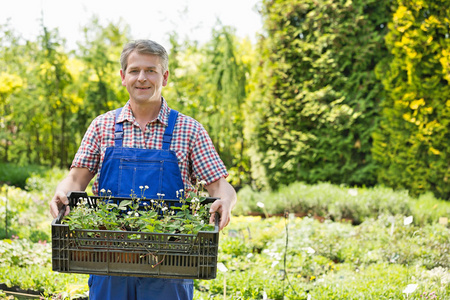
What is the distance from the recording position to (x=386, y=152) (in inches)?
283

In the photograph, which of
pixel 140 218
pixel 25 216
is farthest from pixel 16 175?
pixel 140 218

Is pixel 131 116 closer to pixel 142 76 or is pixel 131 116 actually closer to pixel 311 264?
pixel 142 76

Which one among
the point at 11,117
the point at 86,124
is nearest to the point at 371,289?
the point at 86,124

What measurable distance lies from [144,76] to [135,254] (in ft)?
2.70

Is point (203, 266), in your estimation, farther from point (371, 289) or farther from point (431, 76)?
point (431, 76)

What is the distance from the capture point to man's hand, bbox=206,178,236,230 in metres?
1.84

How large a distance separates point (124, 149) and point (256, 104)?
20.2ft

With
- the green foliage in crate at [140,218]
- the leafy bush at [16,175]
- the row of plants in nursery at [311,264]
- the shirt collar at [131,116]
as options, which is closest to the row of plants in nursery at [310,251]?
the row of plants in nursery at [311,264]

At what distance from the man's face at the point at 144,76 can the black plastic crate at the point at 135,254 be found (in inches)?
27.7

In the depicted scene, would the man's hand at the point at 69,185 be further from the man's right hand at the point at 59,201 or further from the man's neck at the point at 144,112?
the man's neck at the point at 144,112

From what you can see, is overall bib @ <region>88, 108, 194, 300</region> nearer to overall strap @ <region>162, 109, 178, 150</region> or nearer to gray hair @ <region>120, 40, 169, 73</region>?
overall strap @ <region>162, 109, 178, 150</region>

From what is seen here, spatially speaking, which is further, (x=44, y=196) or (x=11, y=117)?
(x=11, y=117)

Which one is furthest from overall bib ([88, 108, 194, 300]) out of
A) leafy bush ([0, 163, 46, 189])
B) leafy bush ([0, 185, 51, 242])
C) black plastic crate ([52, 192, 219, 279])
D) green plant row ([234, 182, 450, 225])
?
leafy bush ([0, 163, 46, 189])

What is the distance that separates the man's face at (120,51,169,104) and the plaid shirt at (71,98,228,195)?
0.11 m
